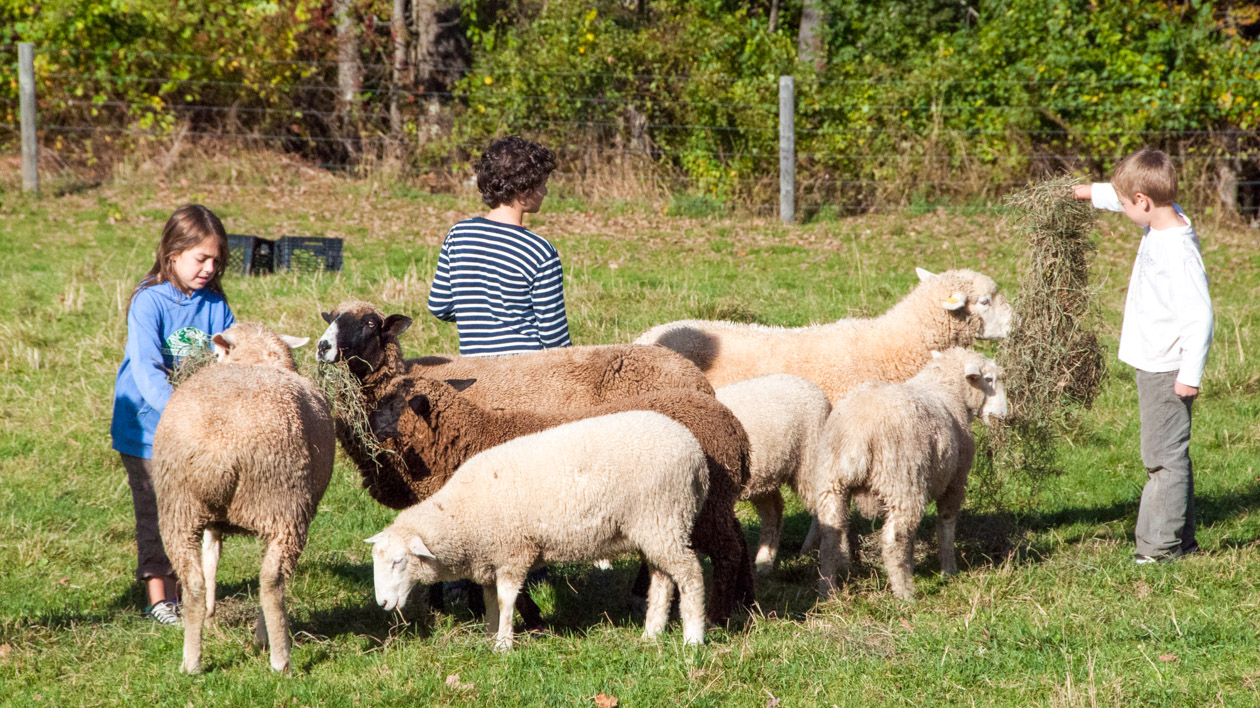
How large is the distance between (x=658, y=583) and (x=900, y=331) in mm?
2985

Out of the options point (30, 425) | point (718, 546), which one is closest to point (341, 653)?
point (718, 546)

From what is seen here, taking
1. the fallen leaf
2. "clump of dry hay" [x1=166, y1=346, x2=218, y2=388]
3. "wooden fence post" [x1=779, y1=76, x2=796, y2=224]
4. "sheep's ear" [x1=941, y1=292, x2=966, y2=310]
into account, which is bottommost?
the fallen leaf

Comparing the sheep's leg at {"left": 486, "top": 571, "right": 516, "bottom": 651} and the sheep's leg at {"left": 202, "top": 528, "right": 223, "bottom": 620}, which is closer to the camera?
the sheep's leg at {"left": 486, "top": 571, "right": 516, "bottom": 651}

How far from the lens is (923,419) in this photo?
221 inches

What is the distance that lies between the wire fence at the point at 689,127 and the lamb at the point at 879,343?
28.7 feet

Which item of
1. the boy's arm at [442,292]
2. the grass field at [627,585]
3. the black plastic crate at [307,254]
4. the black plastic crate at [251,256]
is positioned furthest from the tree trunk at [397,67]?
the boy's arm at [442,292]

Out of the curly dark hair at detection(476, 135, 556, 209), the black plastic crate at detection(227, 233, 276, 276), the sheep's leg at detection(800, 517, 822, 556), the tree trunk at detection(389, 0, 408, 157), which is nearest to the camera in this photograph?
the curly dark hair at detection(476, 135, 556, 209)

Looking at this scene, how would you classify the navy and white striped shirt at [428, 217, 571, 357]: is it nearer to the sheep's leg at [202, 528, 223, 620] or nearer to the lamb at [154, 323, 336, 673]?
the lamb at [154, 323, 336, 673]

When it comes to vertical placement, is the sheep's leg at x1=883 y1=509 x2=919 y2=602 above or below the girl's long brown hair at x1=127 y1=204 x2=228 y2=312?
below

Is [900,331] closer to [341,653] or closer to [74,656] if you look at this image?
[341,653]

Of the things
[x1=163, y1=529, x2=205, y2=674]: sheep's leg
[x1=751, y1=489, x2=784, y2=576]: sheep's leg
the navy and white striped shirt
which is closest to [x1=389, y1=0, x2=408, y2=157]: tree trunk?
the navy and white striped shirt

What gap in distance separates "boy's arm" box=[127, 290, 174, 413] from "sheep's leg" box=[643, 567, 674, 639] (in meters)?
2.21

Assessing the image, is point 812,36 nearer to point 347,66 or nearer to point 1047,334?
point 347,66

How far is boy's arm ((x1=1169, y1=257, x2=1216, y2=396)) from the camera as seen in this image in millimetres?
5551
